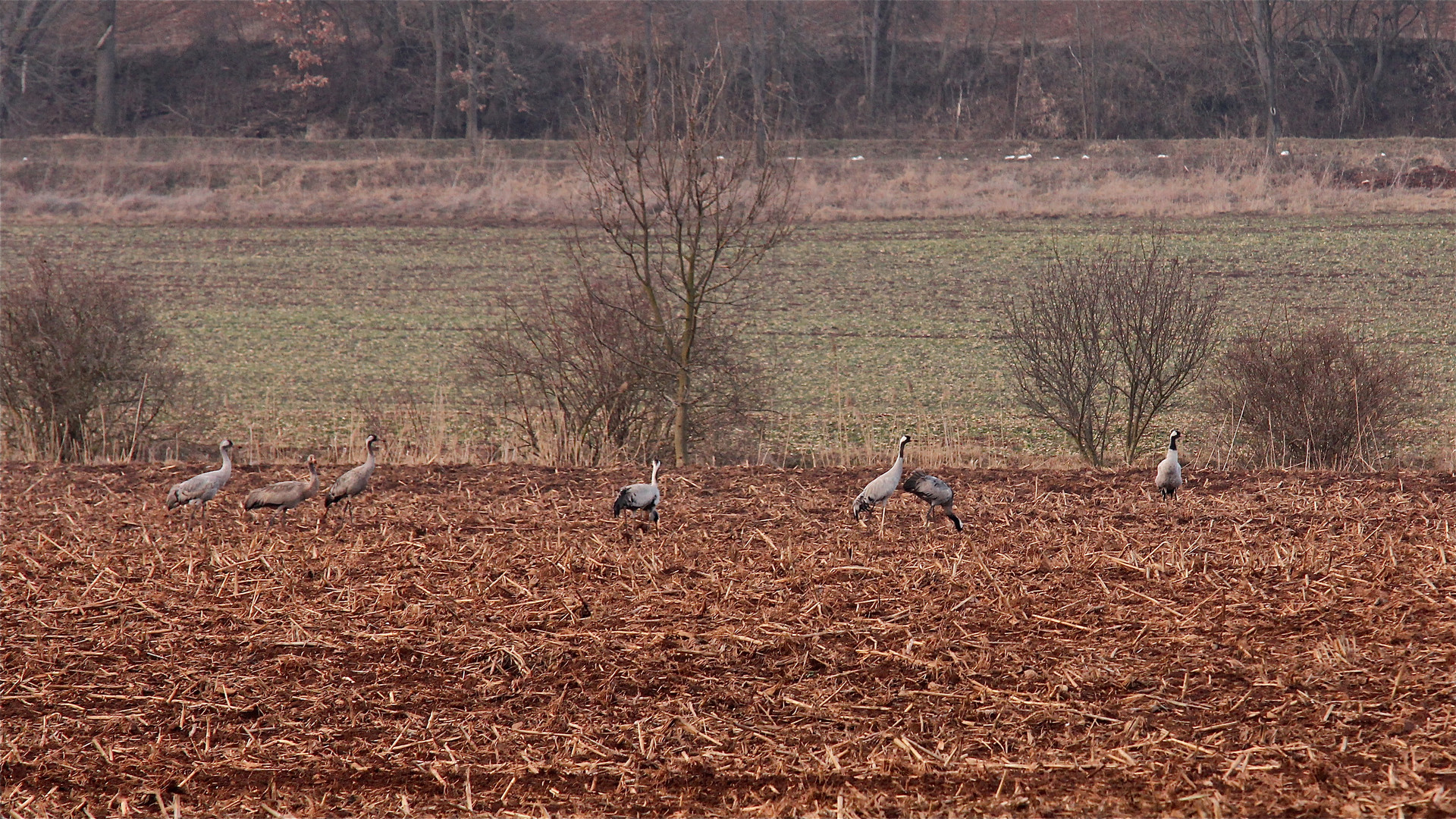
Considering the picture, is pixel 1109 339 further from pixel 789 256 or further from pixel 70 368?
pixel 789 256

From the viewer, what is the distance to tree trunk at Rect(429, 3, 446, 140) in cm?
6181

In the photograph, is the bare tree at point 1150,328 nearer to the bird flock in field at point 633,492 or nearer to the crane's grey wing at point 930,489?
the bird flock in field at point 633,492

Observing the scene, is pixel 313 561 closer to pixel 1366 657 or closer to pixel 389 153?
pixel 1366 657

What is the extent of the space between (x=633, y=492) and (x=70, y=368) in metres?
10.5

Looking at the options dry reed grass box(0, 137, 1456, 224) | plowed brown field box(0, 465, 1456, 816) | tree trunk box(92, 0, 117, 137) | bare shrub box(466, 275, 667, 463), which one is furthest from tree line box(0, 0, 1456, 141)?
plowed brown field box(0, 465, 1456, 816)

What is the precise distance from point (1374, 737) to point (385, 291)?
33.2 metres

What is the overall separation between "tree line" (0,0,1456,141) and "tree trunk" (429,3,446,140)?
17cm

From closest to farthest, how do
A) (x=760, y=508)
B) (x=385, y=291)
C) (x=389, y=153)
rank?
(x=760, y=508) < (x=385, y=291) < (x=389, y=153)

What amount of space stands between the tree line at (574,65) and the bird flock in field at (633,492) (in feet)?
155

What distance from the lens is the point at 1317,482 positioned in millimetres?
11508

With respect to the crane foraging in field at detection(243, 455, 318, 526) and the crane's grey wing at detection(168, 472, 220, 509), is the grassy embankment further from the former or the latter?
the crane foraging in field at detection(243, 455, 318, 526)

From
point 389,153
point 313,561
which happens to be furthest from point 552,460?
point 389,153

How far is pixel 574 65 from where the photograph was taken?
6481cm

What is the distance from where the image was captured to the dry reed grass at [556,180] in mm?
46438
